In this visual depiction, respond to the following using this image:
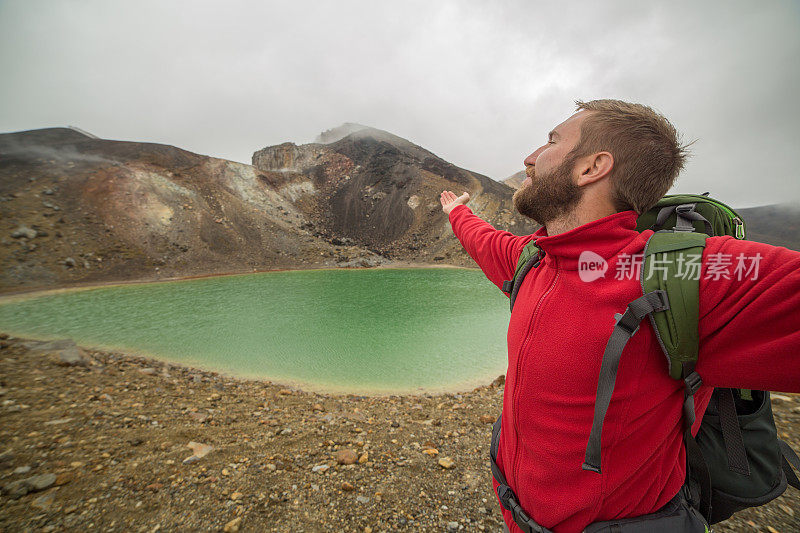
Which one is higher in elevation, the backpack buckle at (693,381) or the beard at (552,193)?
the beard at (552,193)

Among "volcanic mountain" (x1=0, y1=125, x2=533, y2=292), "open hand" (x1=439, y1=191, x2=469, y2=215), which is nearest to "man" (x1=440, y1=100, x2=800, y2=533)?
"open hand" (x1=439, y1=191, x2=469, y2=215)

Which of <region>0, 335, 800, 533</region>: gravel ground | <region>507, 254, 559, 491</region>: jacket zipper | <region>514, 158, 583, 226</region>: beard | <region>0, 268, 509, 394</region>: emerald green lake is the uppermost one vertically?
<region>514, 158, 583, 226</region>: beard

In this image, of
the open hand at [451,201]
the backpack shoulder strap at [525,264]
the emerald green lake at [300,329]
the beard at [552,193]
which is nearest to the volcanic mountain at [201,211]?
the emerald green lake at [300,329]

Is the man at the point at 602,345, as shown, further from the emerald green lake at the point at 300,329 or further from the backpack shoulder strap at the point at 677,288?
the emerald green lake at the point at 300,329

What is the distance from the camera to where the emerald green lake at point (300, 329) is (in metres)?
8.36

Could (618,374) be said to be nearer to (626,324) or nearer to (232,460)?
(626,324)

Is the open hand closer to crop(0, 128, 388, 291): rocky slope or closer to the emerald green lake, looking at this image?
the emerald green lake

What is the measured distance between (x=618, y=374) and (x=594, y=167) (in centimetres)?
80

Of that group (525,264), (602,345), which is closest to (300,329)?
(525,264)

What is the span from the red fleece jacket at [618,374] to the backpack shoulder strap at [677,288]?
0.03 m

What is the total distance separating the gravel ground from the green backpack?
7.44ft

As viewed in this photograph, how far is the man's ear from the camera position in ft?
4.09

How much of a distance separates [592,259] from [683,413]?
2.16 feet

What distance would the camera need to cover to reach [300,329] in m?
12.0
